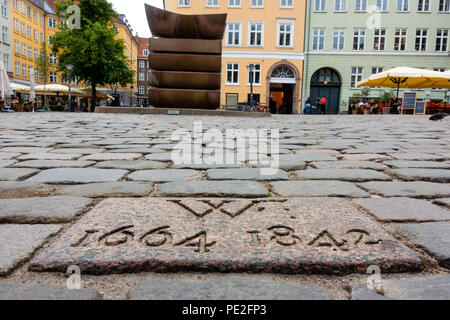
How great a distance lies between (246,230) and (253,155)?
7.07ft

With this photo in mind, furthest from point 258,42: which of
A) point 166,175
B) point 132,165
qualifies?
point 166,175

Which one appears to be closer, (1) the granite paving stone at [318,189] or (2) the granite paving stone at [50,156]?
(1) the granite paving stone at [318,189]

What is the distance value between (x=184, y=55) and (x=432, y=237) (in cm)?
1136

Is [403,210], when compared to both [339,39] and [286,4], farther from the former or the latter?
[286,4]

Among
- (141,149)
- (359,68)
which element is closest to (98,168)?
(141,149)

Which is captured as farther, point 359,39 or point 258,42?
point 258,42

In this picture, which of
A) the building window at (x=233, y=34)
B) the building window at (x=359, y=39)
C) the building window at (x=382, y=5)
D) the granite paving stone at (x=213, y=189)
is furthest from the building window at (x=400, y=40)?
the granite paving stone at (x=213, y=189)

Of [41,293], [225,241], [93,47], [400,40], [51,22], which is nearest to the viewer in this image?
[41,293]

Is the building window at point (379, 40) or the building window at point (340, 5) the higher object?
the building window at point (340, 5)

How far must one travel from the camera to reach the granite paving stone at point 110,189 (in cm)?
197

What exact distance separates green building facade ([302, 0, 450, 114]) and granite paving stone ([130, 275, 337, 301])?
30.2 m

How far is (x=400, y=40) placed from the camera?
30.0 meters

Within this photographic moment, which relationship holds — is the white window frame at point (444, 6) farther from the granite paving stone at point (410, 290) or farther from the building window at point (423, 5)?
the granite paving stone at point (410, 290)

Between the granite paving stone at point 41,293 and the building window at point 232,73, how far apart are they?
99.4 feet
